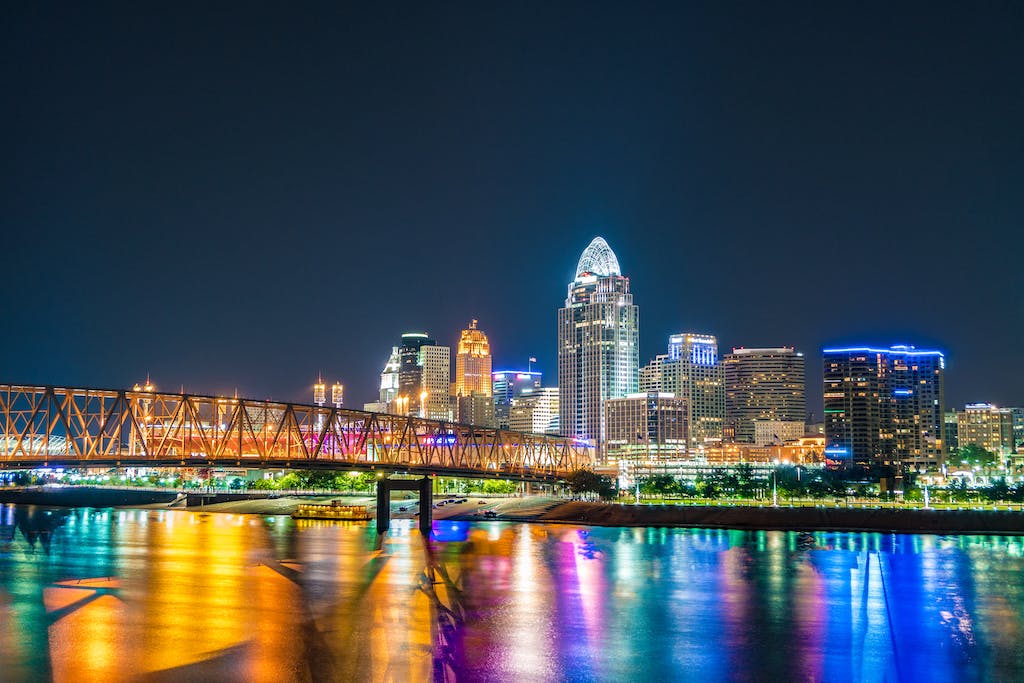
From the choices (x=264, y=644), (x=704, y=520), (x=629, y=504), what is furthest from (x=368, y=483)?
(x=264, y=644)

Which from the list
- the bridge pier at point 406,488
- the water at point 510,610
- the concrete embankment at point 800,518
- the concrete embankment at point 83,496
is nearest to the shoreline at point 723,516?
the concrete embankment at point 800,518

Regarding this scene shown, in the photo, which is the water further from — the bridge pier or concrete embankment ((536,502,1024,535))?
concrete embankment ((536,502,1024,535))

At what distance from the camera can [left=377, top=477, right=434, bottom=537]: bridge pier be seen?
310 feet

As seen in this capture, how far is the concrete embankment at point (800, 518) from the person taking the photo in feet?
316

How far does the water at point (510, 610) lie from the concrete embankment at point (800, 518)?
11449mm

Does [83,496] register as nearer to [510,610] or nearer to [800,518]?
[800,518]

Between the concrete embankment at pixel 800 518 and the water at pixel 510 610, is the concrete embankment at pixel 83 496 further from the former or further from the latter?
the concrete embankment at pixel 800 518

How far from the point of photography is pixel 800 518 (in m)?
101

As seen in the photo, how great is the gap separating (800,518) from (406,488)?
4119 centimetres

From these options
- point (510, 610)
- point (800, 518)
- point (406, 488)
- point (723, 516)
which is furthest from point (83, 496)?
point (510, 610)

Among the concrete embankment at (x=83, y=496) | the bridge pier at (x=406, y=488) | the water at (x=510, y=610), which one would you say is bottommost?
the concrete embankment at (x=83, y=496)

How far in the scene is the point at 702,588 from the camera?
57875 millimetres

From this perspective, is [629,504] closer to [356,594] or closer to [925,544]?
[925,544]

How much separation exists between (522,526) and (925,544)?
3865cm
